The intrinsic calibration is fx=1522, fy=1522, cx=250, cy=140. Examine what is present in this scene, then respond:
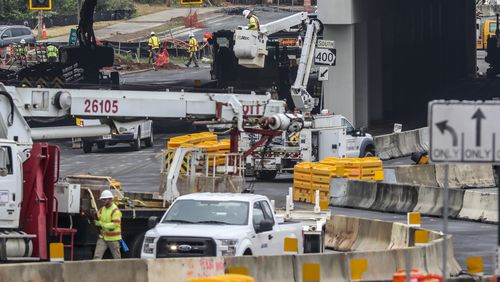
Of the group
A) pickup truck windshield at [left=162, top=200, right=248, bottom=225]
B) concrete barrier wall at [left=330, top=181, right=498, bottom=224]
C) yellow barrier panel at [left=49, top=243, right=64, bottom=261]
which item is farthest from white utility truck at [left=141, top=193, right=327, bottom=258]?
concrete barrier wall at [left=330, top=181, right=498, bottom=224]

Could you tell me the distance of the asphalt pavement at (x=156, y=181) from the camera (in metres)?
29.0

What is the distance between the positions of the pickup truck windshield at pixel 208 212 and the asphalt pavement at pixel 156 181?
4.15 meters

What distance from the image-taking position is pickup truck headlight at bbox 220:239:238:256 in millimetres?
22312

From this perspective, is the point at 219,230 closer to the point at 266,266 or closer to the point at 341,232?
the point at 266,266

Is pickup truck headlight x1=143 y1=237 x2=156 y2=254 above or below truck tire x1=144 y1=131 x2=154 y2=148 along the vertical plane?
above

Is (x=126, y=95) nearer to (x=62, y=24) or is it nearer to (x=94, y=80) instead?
(x=94, y=80)

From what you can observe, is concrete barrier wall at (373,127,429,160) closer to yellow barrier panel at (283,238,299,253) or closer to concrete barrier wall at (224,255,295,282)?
yellow barrier panel at (283,238,299,253)

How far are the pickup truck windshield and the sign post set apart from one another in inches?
291

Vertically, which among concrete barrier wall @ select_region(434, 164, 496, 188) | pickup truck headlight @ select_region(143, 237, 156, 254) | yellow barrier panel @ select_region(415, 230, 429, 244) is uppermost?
pickup truck headlight @ select_region(143, 237, 156, 254)

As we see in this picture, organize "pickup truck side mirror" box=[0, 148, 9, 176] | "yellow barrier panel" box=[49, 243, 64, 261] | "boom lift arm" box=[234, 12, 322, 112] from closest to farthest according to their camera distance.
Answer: "yellow barrier panel" box=[49, 243, 64, 261]
"pickup truck side mirror" box=[0, 148, 9, 176]
"boom lift arm" box=[234, 12, 322, 112]

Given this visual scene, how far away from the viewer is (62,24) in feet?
309

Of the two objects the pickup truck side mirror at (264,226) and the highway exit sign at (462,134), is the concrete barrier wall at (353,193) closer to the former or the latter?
the pickup truck side mirror at (264,226)

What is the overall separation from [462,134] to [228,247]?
6857 millimetres

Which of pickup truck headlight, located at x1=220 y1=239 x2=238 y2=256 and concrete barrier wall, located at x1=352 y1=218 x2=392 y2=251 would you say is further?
concrete barrier wall, located at x1=352 y1=218 x2=392 y2=251
